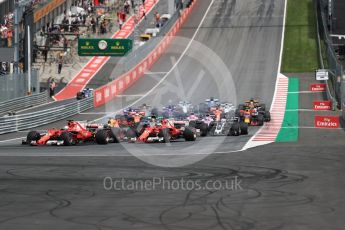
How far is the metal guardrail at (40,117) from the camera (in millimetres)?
33819

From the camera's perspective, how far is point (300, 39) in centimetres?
6172

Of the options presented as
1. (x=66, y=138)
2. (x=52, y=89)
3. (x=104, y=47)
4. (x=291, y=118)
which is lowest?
(x=66, y=138)

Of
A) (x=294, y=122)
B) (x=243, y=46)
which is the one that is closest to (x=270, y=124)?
(x=294, y=122)

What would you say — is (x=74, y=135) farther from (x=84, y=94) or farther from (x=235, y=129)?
(x=84, y=94)

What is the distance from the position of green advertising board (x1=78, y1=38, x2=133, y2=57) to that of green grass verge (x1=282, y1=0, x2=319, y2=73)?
461 inches

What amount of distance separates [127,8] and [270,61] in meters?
16.8

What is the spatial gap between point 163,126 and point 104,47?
86.8 ft

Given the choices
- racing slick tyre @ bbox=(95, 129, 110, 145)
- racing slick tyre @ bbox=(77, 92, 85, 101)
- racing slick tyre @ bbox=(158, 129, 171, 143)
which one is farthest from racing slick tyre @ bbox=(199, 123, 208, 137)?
racing slick tyre @ bbox=(77, 92, 85, 101)

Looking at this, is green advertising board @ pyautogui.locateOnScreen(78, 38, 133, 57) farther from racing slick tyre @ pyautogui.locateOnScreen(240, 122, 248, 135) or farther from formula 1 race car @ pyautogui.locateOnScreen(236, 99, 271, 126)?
racing slick tyre @ pyautogui.locateOnScreen(240, 122, 248, 135)

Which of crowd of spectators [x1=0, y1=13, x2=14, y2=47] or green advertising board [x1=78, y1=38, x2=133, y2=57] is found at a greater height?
crowd of spectators [x1=0, y1=13, x2=14, y2=47]

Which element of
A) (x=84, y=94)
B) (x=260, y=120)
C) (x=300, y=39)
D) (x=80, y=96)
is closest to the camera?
(x=260, y=120)

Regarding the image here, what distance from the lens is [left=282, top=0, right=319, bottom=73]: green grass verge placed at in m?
56.1
